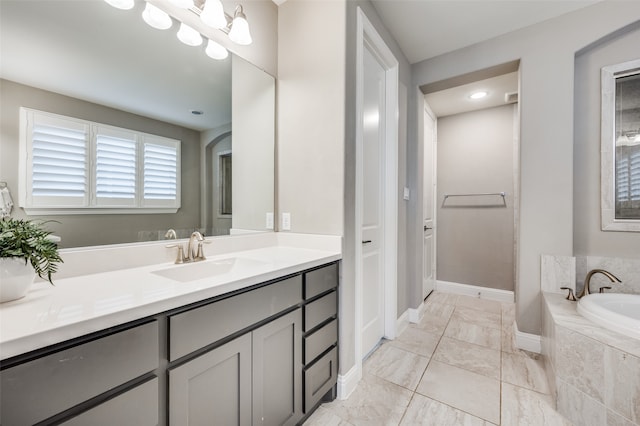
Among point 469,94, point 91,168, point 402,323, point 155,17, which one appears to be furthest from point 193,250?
point 469,94

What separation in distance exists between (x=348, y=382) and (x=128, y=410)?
125 cm

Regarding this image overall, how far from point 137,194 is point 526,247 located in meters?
2.67

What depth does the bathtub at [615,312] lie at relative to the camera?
1.31 metres

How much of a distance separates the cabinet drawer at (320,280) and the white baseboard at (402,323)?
4.01 feet

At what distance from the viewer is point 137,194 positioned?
3.99 ft

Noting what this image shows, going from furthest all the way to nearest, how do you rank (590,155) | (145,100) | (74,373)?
(590,155) < (145,100) < (74,373)

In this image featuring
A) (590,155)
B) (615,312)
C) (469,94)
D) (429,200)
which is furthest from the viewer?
(429,200)

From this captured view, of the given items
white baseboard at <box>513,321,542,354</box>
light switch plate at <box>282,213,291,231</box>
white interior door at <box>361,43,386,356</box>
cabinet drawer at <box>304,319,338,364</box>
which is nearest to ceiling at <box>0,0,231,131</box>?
light switch plate at <box>282,213,291,231</box>

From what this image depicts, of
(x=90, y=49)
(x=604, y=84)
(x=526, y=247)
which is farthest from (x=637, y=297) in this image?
(x=90, y=49)

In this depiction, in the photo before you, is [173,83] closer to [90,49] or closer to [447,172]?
[90,49]

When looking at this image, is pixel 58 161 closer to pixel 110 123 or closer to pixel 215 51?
pixel 110 123

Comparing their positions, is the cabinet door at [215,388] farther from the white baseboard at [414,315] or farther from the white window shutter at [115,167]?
the white baseboard at [414,315]

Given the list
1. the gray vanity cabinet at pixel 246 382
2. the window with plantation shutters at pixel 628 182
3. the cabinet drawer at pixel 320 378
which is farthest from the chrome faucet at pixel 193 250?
the window with plantation shutters at pixel 628 182

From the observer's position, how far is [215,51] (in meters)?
1.53
